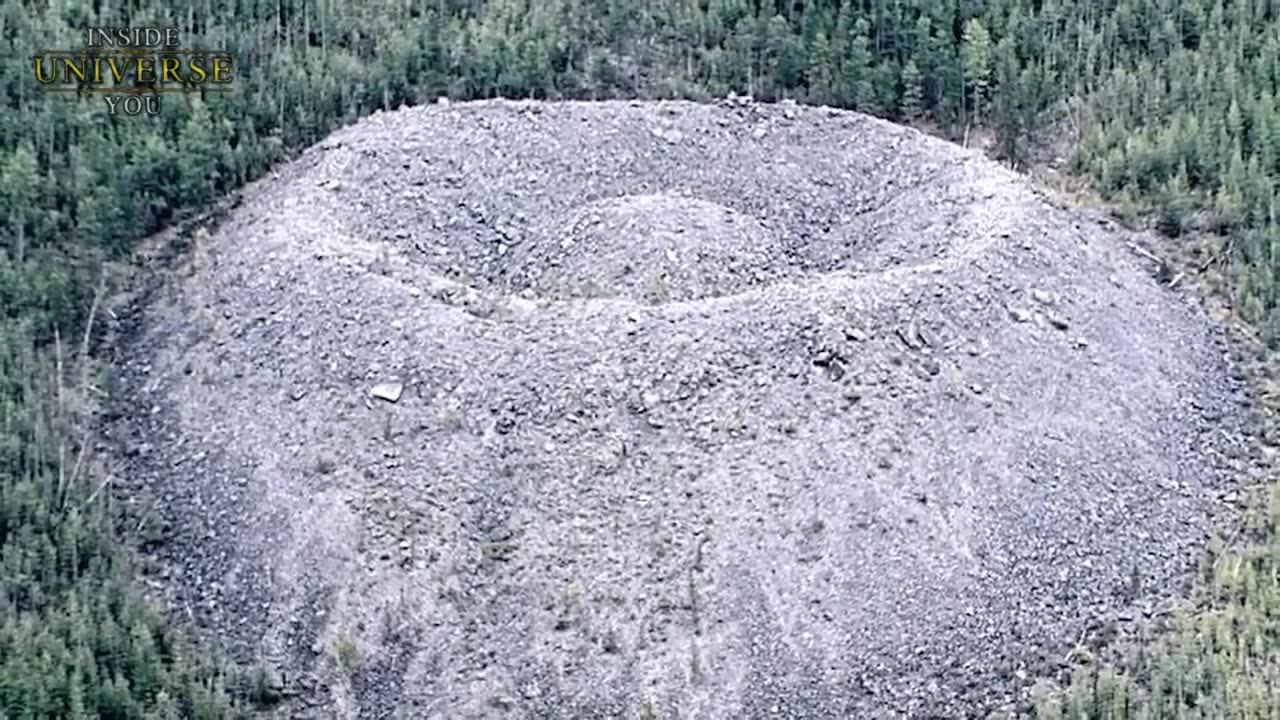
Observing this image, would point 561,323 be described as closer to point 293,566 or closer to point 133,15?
point 293,566

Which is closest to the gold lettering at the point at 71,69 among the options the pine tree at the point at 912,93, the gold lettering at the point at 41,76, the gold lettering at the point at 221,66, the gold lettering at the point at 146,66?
the gold lettering at the point at 41,76

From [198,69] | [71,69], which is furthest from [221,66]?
[71,69]

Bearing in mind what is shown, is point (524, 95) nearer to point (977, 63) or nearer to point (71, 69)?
point (71, 69)

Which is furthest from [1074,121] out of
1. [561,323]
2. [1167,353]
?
[561,323]

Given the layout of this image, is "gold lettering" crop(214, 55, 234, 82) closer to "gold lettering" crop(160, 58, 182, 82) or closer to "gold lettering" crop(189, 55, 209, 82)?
"gold lettering" crop(189, 55, 209, 82)

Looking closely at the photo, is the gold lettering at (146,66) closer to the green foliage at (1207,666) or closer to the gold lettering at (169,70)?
the gold lettering at (169,70)

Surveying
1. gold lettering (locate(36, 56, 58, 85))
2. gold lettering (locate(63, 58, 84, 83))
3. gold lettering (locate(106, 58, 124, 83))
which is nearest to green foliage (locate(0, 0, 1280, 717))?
gold lettering (locate(36, 56, 58, 85))
